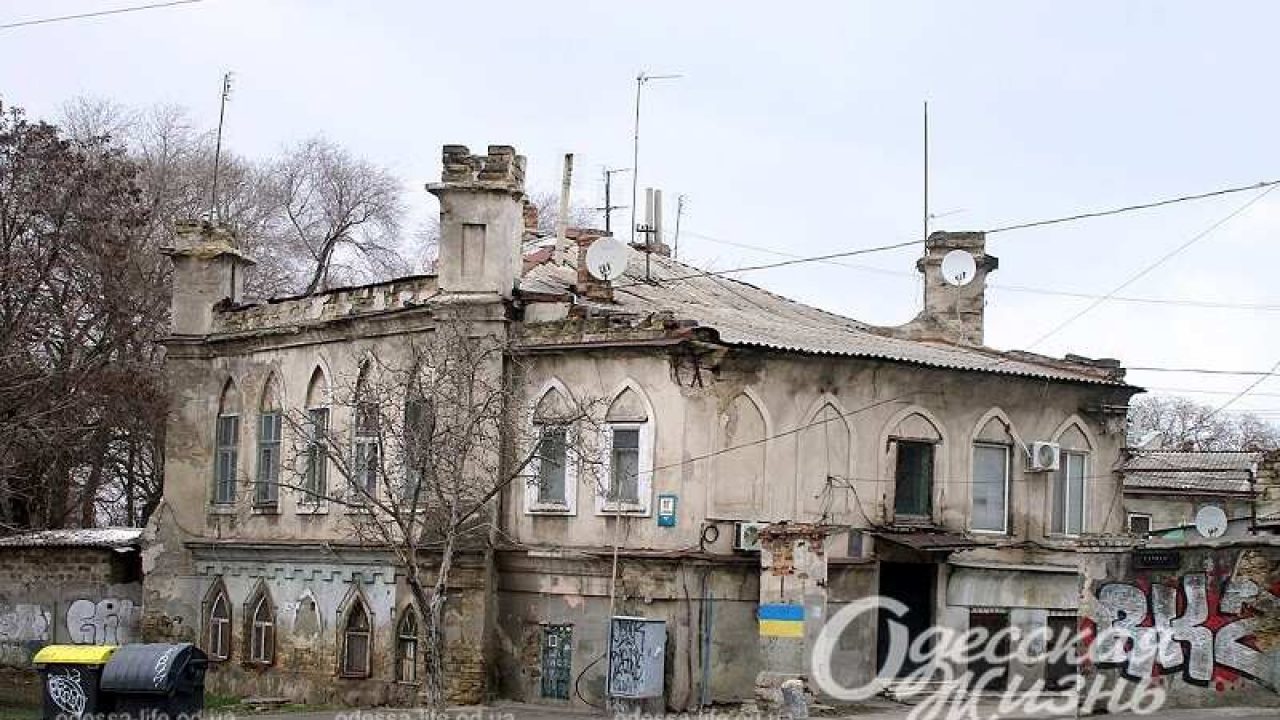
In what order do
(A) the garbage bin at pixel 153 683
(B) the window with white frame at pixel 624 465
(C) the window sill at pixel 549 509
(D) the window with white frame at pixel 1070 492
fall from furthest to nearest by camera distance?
(D) the window with white frame at pixel 1070 492 → (C) the window sill at pixel 549 509 → (B) the window with white frame at pixel 624 465 → (A) the garbage bin at pixel 153 683

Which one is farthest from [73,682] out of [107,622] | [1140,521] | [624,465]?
[1140,521]

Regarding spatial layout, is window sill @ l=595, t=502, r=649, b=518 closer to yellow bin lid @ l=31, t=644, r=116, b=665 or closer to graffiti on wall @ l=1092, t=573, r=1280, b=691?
graffiti on wall @ l=1092, t=573, r=1280, b=691

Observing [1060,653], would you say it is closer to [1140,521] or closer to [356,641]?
[356,641]

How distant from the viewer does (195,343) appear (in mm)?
35312

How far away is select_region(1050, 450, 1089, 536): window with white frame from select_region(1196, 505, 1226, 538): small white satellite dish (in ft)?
6.29

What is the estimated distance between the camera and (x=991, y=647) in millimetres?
30781

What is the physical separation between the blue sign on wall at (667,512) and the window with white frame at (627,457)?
26cm

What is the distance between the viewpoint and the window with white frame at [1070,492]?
31.6 meters

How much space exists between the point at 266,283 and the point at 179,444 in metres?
18.1

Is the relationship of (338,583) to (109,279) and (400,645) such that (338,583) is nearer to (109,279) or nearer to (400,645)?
(400,645)

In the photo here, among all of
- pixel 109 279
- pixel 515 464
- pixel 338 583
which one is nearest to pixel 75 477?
pixel 109 279

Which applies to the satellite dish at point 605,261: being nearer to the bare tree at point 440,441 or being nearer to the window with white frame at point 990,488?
the bare tree at point 440,441

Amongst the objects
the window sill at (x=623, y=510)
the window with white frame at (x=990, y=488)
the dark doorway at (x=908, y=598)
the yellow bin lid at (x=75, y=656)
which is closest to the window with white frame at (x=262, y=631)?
the window sill at (x=623, y=510)

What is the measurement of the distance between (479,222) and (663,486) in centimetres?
501
